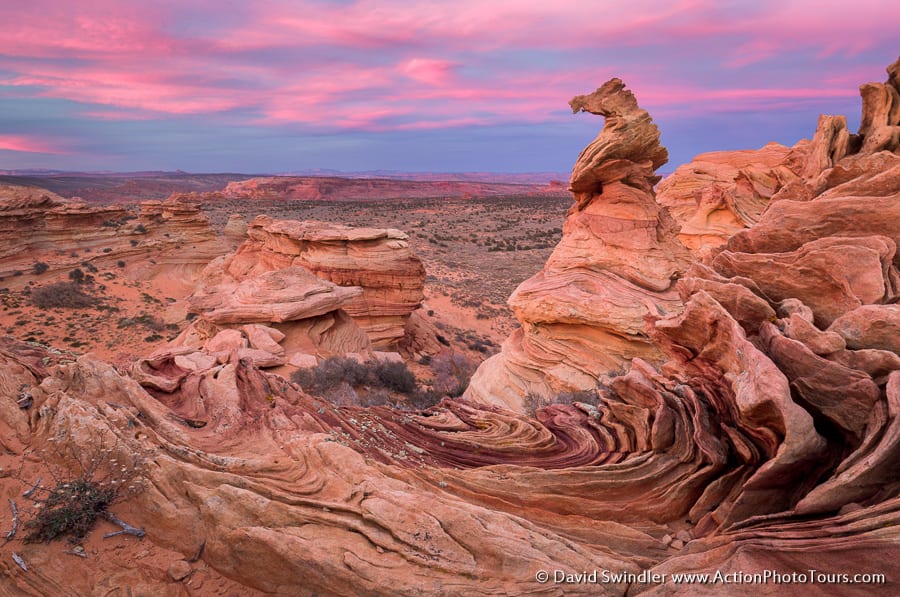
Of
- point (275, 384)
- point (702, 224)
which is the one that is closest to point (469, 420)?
point (275, 384)

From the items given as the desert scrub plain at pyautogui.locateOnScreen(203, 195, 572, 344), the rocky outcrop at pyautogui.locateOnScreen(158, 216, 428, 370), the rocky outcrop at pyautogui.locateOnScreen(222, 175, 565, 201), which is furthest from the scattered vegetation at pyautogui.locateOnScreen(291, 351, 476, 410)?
the rocky outcrop at pyautogui.locateOnScreen(222, 175, 565, 201)

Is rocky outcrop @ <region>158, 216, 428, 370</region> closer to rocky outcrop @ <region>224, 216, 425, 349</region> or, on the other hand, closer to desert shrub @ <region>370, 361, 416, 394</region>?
rocky outcrop @ <region>224, 216, 425, 349</region>

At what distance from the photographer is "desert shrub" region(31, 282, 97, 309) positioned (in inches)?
910

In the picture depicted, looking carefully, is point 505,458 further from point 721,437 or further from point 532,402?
point 532,402

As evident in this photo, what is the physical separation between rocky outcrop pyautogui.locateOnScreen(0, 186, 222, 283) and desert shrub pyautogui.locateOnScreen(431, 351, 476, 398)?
20.8 meters

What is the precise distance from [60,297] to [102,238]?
35.4 ft

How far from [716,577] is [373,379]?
11.9m

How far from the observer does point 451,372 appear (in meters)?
19.0

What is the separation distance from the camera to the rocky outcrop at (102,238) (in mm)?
27875

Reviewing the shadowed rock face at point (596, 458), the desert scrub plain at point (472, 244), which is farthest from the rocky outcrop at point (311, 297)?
the shadowed rock face at point (596, 458)

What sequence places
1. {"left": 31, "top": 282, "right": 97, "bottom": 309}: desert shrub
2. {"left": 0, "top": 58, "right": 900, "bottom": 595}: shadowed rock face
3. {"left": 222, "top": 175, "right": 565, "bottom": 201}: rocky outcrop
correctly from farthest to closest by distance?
{"left": 222, "top": 175, "right": 565, "bottom": 201}: rocky outcrop, {"left": 31, "top": 282, "right": 97, "bottom": 309}: desert shrub, {"left": 0, "top": 58, "right": 900, "bottom": 595}: shadowed rock face

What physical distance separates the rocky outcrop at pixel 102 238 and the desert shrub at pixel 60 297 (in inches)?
127

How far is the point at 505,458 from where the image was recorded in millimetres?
6426

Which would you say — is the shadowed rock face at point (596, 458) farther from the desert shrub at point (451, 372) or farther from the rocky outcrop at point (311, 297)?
the desert shrub at point (451, 372)
